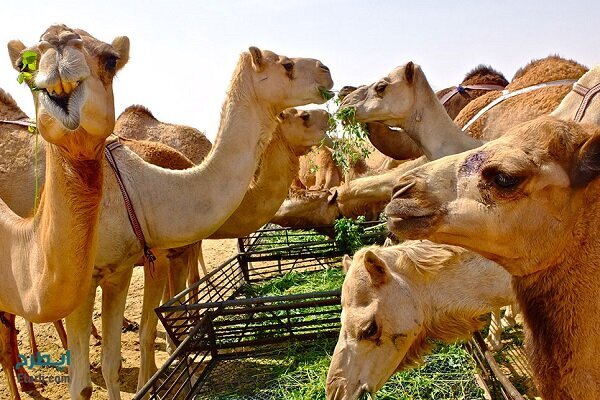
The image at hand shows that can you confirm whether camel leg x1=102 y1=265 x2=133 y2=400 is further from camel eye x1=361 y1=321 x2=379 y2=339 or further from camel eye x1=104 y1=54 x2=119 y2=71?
camel eye x1=361 y1=321 x2=379 y2=339

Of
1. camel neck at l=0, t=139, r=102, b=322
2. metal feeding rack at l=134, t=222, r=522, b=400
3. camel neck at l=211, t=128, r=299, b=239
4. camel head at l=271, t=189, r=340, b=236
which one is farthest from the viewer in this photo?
camel head at l=271, t=189, r=340, b=236

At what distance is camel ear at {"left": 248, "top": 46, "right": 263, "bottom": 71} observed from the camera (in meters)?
5.91

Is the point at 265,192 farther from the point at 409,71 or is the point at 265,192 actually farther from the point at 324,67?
the point at 409,71

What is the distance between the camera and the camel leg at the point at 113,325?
16.1 feet

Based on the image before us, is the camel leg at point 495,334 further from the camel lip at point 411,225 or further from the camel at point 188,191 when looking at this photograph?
the camel lip at point 411,225

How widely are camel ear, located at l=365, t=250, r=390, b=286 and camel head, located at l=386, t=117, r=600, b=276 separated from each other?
94 cm

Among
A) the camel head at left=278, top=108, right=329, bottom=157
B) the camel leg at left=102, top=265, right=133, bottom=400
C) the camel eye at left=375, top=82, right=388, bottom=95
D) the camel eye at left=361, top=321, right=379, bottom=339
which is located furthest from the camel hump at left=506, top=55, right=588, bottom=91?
the camel leg at left=102, top=265, right=133, bottom=400

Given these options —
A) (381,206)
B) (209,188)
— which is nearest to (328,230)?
(381,206)

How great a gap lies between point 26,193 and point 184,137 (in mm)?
3399

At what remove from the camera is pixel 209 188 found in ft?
17.5

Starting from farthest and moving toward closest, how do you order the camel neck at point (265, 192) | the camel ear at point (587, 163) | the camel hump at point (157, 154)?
1. the camel neck at point (265, 192)
2. the camel hump at point (157, 154)
3. the camel ear at point (587, 163)

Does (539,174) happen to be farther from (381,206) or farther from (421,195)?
(381,206)

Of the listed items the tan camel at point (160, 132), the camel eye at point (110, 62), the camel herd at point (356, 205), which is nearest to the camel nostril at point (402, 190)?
the camel herd at point (356, 205)

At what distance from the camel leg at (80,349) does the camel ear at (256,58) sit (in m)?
2.90
